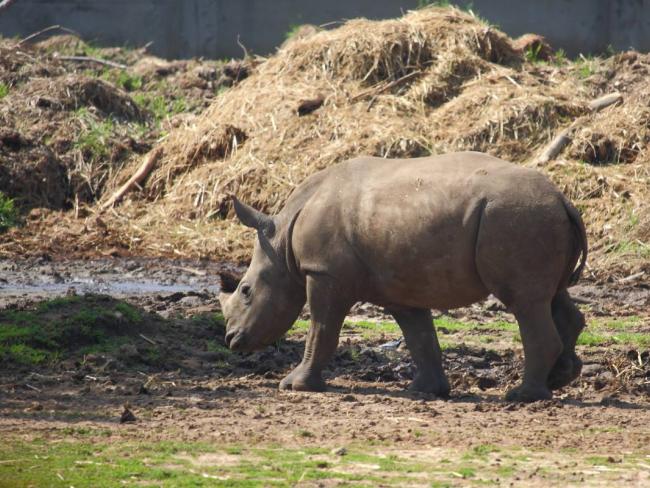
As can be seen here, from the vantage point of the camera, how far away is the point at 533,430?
795 centimetres

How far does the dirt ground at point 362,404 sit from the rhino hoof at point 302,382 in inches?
4.6

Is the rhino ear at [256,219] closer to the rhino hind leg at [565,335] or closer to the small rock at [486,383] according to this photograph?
the small rock at [486,383]

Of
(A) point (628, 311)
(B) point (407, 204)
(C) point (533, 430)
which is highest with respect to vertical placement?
(B) point (407, 204)

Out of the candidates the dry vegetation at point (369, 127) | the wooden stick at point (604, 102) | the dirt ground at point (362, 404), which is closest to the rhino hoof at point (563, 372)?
the dirt ground at point (362, 404)

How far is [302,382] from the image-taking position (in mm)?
9594

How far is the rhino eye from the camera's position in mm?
10227

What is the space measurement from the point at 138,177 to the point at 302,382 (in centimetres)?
971

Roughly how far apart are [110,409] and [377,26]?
11929 mm

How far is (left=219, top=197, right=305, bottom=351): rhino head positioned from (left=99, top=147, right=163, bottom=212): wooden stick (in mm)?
8280

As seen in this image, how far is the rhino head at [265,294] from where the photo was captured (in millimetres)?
10078

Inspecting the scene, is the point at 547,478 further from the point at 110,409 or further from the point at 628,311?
the point at 628,311

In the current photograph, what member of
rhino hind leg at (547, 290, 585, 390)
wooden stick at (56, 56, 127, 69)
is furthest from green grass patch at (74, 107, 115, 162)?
rhino hind leg at (547, 290, 585, 390)

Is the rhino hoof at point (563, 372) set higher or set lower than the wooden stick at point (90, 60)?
lower

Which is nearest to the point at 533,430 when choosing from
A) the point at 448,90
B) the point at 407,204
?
the point at 407,204
